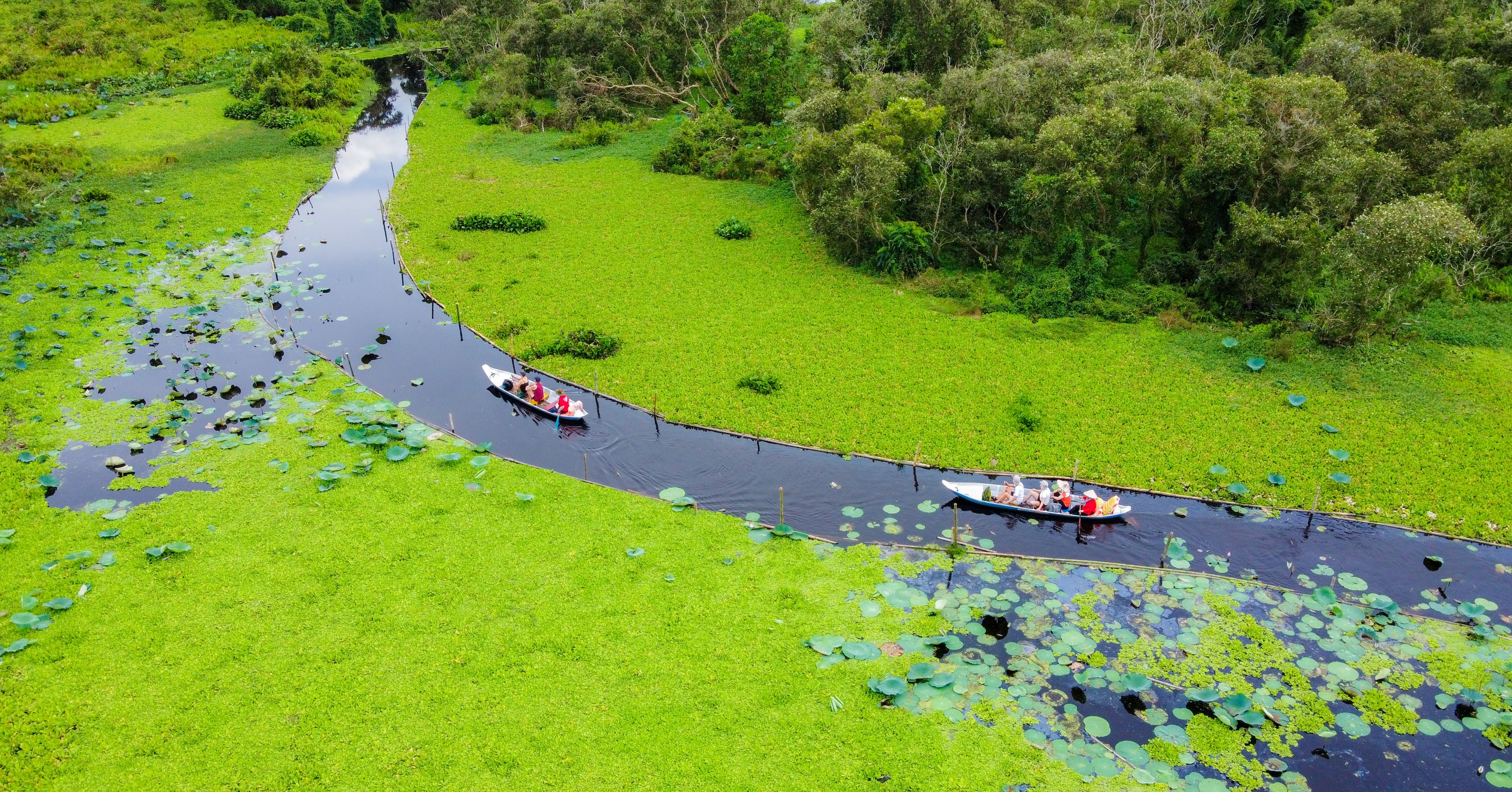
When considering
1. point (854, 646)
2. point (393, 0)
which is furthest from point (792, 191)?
point (393, 0)

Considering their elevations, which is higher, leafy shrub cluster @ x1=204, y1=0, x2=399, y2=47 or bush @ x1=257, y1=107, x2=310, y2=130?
leafy shrub cluster @ x1=204, y1=0, x2=399, y2=47

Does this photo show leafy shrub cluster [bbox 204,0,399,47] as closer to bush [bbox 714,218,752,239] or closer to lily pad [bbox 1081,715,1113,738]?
bush [bbox 714,218,752,239]

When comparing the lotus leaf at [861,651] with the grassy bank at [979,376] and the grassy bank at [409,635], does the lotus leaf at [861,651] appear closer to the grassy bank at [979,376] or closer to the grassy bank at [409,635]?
the grassy bank at [409,635]

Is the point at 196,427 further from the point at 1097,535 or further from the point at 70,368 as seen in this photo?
the point at 1097,535

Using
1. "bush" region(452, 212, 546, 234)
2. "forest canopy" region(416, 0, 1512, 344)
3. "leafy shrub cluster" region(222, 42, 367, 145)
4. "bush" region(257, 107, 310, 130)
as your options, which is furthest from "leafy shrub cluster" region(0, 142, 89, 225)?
"forest canopy" region(416, 0, 1512, 344)

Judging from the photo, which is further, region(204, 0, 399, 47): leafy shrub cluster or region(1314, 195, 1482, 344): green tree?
region(204, 0, 399, 47): leafy shrub cluster

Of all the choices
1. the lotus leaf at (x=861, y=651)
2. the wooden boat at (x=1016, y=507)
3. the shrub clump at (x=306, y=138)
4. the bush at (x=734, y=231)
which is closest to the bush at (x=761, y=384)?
the wooden boat at (x=1016, y=507)

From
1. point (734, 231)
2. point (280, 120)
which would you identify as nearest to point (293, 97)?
point (280, 120)
